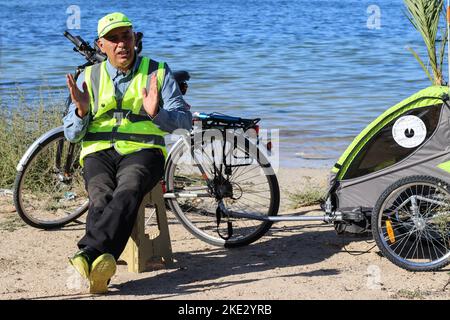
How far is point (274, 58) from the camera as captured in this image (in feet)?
62.0

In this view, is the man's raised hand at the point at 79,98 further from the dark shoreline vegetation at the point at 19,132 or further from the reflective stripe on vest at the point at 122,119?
the dark shoreline vegetation at the point at 19,132

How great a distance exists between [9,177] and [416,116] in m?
3.67

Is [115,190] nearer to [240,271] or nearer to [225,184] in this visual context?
[240,271]

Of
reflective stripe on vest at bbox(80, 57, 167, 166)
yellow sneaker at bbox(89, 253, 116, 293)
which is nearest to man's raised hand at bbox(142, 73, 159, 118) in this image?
reflective stripe on vest at bbox(80, 57, 167, 166)

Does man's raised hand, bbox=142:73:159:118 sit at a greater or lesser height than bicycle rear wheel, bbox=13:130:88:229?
greater

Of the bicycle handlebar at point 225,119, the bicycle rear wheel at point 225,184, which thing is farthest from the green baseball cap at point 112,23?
the bicycle rear wheel at point 225,184

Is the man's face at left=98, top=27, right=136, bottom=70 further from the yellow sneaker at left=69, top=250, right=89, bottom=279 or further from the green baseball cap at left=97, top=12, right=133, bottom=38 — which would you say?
the yellow sneaker at left=69, top=250, right=89, bottom=279

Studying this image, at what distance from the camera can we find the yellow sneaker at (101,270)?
18.2ft

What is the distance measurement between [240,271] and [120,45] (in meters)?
1.61

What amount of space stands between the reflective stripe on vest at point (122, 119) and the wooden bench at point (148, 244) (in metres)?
0.35

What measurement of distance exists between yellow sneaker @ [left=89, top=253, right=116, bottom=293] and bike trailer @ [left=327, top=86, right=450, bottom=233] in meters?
1.65

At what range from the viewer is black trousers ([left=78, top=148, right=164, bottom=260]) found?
570cm

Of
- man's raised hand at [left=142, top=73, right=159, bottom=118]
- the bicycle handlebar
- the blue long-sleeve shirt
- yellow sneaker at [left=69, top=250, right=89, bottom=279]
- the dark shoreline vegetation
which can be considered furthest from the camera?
the dark shoreline vegetation

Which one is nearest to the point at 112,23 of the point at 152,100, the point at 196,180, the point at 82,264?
the point at 152,100
